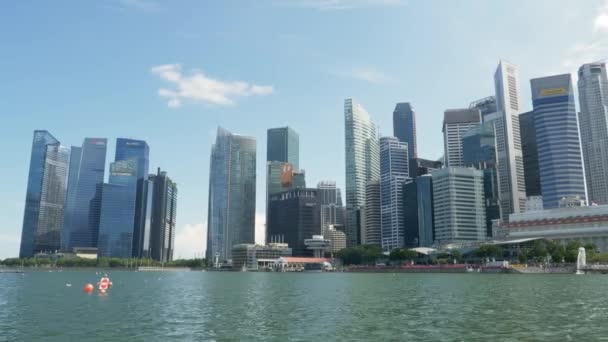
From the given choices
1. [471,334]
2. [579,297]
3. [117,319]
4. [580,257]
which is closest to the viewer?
[471,334]

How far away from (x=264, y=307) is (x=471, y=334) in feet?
114

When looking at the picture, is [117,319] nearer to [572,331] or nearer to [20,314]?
[20,314]

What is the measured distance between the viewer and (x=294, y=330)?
48.8 meters

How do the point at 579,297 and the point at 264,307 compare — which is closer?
the point at 264,307

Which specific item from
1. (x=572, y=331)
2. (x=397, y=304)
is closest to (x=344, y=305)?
(x=397, y=304)

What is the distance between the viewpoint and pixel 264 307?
7188 centimetres

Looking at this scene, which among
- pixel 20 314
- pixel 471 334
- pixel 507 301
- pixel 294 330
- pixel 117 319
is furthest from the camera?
pixel 507 301

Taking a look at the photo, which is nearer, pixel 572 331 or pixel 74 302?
pixel 572 331

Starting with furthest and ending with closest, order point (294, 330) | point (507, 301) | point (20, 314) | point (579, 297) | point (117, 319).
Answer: point (579, 297) → point (507, 301) → point (20, 314) → point (117, 319) → point (294, 330)

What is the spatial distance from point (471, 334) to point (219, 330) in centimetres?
2272

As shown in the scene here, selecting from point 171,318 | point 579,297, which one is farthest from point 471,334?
point 579,297

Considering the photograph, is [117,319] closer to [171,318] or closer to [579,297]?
[171,318]

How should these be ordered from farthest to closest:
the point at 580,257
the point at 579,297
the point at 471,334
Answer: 1. the point at 580,257
2. the point at 579,297
3. the point at 471,334

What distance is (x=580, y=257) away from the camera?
199 metres
